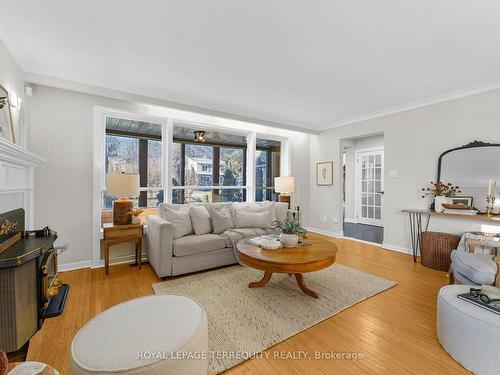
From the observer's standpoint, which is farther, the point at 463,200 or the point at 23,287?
the point at 463,200

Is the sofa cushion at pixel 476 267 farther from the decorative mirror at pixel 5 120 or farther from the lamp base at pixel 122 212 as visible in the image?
the decorative mirror at pixel 5 120

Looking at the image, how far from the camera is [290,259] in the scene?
7.33ft

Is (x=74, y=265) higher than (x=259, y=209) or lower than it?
lower

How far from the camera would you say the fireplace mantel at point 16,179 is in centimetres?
180

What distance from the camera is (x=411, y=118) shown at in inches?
156

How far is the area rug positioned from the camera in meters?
1.75

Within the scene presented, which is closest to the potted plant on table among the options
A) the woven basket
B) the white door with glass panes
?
the woven basket

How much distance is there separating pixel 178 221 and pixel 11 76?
7.43 feet

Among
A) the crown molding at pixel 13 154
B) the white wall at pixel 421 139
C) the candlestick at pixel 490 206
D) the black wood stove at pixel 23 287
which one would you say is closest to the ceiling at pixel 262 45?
the white wall at pixel 421 139

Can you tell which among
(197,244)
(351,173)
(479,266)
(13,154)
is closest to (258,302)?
(197,244)

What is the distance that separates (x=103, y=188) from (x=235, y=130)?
248cm

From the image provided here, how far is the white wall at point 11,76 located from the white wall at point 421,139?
16.5 feet

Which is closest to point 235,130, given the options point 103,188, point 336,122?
point 336,122

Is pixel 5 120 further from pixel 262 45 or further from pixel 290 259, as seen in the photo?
pixel 290 259
